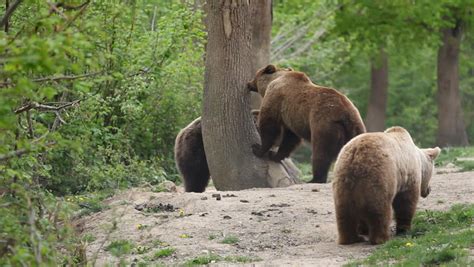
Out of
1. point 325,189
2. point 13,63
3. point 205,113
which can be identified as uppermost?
point 13,63

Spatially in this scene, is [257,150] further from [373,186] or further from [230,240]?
[373,186]

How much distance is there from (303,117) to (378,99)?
20.8 m

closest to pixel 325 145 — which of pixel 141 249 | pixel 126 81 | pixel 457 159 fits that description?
pixel 126 81

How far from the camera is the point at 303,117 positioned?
13977mm

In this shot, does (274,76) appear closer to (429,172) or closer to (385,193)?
(429,172)

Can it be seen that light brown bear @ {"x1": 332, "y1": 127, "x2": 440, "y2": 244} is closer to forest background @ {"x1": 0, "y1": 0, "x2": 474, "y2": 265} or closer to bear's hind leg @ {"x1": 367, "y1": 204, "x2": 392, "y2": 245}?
bear's hind leg @ {"x1": 367, "y1": 204, "x2": 392, "y2": 245}

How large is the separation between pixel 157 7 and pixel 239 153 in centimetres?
611

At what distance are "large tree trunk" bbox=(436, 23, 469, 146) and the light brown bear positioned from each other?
2231 cm

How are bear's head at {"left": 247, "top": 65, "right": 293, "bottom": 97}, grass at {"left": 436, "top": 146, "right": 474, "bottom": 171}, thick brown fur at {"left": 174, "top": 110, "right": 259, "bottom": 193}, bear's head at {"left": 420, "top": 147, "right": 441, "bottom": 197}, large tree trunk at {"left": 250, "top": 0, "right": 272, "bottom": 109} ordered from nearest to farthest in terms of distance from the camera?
bear's head at {"left": 420, "top": 147, "right": 441, "bottom": 197}, thick brown fur at {"left": 174, "top": 110, "right": 259, "bottom": 193}, bear's head at {"left": 247, "top": 65, "right": 293, "bottom": 97}, grass at {"left": 436, "top": 146, "right": 474, "bottom": 171}, large tree trunk at {"left": 250, "top": 0, "right": 272, "bottom": 109}

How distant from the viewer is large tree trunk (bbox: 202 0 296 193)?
13.6m

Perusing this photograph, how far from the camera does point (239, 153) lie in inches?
545

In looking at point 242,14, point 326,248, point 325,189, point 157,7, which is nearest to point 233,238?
point 326,248

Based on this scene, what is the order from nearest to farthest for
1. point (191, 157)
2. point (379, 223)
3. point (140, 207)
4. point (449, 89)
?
point (379, 223) → point (140, 207) → point (191, 157) → point (449, 89)

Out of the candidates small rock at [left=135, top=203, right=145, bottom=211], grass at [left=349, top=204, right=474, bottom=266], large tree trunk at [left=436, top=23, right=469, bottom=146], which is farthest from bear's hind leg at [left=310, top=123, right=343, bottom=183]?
large tree trunk at [left=436, top=23, right=469, bottom=146]
